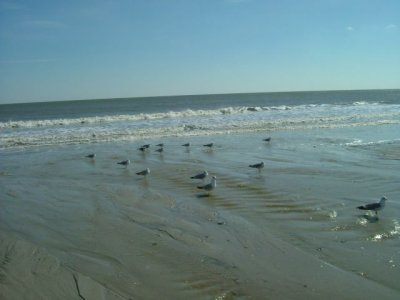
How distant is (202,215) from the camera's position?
8.34 m

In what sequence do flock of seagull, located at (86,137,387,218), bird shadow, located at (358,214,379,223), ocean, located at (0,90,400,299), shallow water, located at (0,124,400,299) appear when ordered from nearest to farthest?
ocean, located at (0,90,400,299) → shallow water, located at (0,124,400,299) → bird shadow, located at (358,214,379,223) → flock of seagull, located at (86,137,387,218)

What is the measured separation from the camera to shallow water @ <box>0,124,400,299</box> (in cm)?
573

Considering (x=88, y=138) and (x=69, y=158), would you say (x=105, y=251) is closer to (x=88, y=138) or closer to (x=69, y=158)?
(x=69, y=158)

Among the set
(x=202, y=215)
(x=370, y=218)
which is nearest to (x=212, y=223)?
(x=202, y=215)

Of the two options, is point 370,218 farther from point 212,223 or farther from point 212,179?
point 212,179

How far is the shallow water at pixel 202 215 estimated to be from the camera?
5734 millimetres

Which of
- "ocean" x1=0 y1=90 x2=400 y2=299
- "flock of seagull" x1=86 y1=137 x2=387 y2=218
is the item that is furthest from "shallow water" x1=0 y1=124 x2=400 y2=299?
"flock of seagull" x1=86 y1=137 x2=387 y2=218

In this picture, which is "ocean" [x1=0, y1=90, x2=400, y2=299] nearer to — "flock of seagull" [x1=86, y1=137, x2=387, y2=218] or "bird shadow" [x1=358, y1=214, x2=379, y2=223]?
"bird shadow" [x1=358, y1=214, x2=379, y2=223]

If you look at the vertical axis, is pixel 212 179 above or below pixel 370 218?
above

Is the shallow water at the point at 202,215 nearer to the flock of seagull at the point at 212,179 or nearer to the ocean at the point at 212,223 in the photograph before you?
the ocean at the point at 212,223

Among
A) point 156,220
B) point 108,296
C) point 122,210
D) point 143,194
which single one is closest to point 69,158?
point 143,194

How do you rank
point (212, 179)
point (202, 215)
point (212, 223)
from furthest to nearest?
point (212, 179) → point (202, 215) → point (212, 223)

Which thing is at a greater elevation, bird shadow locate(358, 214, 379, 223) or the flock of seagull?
the flock of seagull

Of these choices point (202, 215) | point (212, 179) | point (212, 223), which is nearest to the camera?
point (212, 223)
